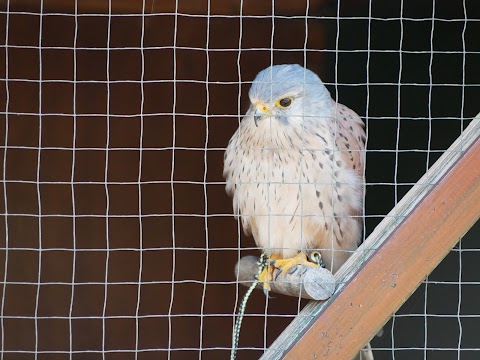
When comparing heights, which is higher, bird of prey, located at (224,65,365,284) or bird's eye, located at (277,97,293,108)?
bird's eye, located at (277,97,293,108)

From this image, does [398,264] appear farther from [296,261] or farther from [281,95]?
[281,95]

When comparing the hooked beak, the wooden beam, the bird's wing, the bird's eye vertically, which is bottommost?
the wooden beam

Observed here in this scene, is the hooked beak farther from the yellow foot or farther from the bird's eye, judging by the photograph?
the yellow foot

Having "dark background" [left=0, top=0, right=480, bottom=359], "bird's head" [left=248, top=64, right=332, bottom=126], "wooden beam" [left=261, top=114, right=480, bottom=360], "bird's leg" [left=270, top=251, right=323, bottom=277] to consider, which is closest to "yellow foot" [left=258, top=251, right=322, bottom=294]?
"bird's leg" [left=270, top=251, right=323, bottom=277]

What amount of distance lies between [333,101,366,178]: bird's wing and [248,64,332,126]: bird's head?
14 centimetres

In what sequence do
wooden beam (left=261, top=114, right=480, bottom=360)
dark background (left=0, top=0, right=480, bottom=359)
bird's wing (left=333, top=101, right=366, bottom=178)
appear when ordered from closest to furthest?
wooden beam (left=261, top=114, right=480, bottom=360), bird's wing (left=333, top=101, right=366, bottom=178), dark background (left=0, top=0, right=480, bottom=359)

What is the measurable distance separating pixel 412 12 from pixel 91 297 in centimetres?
259

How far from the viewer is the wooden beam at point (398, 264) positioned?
215cm

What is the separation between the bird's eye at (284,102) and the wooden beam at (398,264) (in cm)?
90

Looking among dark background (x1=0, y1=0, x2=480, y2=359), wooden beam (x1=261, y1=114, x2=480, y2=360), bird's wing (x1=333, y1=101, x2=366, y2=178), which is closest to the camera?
wooden beam (x1=261, y1=114, x2=480, y2=360)

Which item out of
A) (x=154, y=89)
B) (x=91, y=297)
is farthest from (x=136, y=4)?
(x=91, y=297)

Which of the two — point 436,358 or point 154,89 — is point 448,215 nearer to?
point 436,358

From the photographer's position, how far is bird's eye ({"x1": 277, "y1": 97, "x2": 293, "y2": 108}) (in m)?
2.96

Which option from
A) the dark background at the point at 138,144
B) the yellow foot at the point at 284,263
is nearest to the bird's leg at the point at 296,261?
the yellow foot at the point at 284,263
